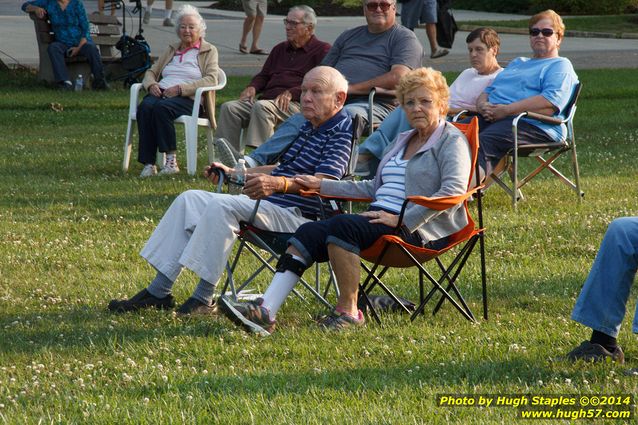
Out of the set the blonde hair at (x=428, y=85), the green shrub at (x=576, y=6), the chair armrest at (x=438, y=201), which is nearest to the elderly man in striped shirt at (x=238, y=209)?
Answer: the blonde hair at (x=428, y=85)

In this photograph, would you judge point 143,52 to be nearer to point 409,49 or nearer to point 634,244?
point 409,49

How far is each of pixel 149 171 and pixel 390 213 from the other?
5.23 meters

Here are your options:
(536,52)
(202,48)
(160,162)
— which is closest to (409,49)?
(536,52)

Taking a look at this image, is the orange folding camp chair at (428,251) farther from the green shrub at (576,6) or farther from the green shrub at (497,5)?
the green shrub at (497,5)

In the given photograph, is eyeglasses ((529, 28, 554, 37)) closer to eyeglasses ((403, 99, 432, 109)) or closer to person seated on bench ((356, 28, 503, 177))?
person seated on bench ((356, 28, 503, 177))

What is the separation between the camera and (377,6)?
907 centimetres

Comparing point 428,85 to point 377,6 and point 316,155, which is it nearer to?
point 316,155

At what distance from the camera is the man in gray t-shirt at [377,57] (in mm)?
8859

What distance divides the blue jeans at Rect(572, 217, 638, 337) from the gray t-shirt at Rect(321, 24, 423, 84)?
4368 mm

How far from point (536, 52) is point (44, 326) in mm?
4889

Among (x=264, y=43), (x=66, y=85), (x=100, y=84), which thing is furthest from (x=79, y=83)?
(x=264, y=43)

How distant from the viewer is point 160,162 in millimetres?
11086

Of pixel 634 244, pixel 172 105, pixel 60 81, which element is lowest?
pixel 60 81

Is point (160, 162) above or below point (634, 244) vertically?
below
